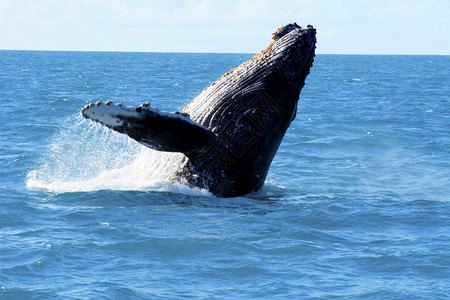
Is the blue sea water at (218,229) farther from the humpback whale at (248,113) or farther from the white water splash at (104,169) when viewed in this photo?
the humpback whale at (248,113)

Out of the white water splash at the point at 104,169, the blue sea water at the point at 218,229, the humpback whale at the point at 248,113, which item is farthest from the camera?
the white water splash at the point at 104,169

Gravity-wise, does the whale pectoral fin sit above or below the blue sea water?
above

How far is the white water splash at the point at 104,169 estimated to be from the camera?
1238cm

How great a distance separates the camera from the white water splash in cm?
1238

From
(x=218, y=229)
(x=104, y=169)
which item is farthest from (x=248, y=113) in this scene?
(x=104, y=169)

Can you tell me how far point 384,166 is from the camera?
60.1ft

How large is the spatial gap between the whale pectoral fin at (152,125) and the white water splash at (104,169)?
404mm

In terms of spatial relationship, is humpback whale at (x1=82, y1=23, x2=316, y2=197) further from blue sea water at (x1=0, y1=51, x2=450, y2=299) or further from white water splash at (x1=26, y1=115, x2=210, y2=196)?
blue sea water at (x1=0, y1=51, x2=450, y2=299)

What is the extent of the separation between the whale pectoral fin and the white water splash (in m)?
0.40

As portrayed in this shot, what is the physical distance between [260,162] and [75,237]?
3552 mm

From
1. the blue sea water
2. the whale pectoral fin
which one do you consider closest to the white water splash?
the blue sea water

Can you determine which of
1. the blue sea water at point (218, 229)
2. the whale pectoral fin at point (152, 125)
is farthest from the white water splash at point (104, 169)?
the whale pectoral fin at point (152, 125)

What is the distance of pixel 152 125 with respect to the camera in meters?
9.94

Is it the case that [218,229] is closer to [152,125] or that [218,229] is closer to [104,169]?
[152,125]
